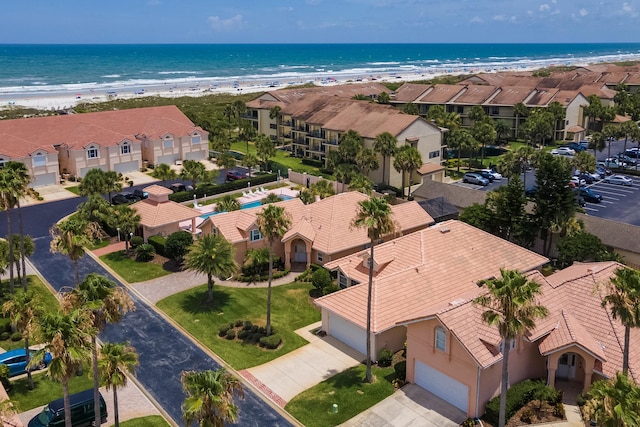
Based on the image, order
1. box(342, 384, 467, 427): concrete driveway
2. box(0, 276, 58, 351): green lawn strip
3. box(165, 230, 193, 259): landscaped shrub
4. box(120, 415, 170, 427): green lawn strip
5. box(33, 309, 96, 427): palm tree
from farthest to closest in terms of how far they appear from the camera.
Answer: box(165, 230, 193, 259): landscaped shrub, box(0, 276, 58, 351): green lawn strip, box(342, 384, 467, 427): concrete driveway, box(120, 415, 170, 427): green lawn strip, box(33, 309, 96, 427): palm tree

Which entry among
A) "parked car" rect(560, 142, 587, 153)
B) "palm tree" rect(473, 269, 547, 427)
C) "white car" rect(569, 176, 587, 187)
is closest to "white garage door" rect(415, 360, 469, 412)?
"palm tree" rect(473, 269, 547, 427)

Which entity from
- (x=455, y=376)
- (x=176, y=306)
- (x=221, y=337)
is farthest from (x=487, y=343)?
(x=176, y=306)

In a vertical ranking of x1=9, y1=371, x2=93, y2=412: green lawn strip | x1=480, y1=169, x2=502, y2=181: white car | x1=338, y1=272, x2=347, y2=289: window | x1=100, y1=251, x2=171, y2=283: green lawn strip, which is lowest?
x1=9, y1=371, x2=93, y2=412: green lawn strip

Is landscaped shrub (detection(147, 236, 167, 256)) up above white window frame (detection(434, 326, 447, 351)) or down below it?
below

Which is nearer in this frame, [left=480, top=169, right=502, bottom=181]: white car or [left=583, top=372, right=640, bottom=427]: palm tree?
[left=583, top=372, right=640, bottom=427]: palm tree

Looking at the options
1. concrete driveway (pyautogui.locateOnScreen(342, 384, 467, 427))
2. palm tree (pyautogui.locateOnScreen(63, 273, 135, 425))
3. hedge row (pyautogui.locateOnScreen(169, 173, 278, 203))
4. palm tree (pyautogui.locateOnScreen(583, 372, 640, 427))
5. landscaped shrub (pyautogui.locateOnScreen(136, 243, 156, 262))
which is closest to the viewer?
palm tree (pyautogui.locateOnScreen(583, 372, 640, 427))

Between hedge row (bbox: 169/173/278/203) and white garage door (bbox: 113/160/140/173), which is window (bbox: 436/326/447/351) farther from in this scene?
white garage door (bbox: 113/160/140/173)

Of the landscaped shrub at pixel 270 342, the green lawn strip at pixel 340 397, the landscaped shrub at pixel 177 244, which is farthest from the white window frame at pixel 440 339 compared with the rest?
the landscaped shrub at pixel 177 244
